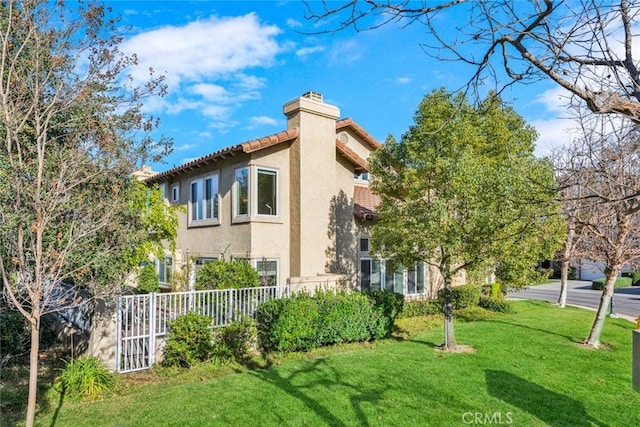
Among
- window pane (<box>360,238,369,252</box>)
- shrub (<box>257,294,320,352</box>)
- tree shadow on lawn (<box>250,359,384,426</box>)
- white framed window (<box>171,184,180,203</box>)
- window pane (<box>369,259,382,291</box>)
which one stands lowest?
tree shadow on lawn (<box>250,359,384,426</box>)

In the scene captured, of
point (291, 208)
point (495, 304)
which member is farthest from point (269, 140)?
point (495, 304)

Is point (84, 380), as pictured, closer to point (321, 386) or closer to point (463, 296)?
point (321, 386)

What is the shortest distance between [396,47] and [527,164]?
8029 mm

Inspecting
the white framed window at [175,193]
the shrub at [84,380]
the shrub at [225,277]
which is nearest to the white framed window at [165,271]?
the white framed window at [175,193]

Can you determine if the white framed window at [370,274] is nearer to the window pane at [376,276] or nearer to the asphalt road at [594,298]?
the window pane at [376,276]

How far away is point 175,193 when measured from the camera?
20594 millimetres

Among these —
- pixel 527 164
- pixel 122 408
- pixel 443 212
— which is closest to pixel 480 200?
pixel 443 212

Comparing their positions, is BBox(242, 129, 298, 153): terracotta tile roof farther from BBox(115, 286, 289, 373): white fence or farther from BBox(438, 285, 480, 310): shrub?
BBox(438, 285, 480, 310): shrub

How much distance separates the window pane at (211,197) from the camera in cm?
1698

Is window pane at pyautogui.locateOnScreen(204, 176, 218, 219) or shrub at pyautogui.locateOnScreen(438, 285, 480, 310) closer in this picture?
window pane at pyautogui.locateOnScreen(204, 176, 218, 219)

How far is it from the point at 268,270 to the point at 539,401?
31.1 feet

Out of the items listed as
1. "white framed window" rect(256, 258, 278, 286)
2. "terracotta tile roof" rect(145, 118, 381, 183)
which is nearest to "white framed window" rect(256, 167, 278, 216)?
"terracotta tile roof" rect(145, 118, 381, 183)

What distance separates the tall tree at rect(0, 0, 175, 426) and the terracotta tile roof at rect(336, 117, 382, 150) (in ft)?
41.5

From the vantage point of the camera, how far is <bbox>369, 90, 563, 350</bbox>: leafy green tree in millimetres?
10750
